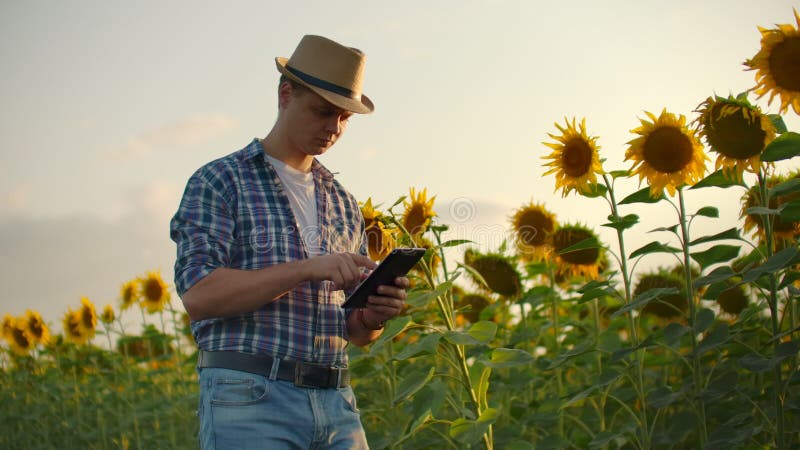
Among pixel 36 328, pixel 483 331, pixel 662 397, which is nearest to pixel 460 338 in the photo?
pixel 483 331

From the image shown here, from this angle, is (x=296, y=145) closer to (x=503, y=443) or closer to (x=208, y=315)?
(x=208, y=315)

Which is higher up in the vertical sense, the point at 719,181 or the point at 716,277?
the point at 719,181

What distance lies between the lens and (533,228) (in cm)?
476

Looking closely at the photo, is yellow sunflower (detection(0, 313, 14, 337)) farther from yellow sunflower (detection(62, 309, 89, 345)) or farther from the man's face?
the man's face

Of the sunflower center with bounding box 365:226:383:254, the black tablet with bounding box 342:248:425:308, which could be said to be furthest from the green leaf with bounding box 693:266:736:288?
the sunflower center with bounding box 365:226:383:254

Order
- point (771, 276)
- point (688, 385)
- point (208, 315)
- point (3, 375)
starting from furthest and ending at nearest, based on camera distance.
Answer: point (3, 375) → point (688, 385) → point (771, 276) → point (208, 315)

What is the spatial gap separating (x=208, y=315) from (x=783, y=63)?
7.24 feet

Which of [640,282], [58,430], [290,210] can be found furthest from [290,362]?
[58,430]

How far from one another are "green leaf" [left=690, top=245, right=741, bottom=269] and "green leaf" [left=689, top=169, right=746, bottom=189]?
10.4 inches

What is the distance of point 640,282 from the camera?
4566 millimetres

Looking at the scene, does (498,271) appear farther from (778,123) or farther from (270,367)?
(270,367)

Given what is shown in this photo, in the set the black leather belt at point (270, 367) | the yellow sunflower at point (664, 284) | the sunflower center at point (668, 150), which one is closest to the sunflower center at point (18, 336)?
the yellow sunflower at point (664, 284)

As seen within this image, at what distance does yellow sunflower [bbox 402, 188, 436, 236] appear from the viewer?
12.8 feet

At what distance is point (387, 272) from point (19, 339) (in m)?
6.41
